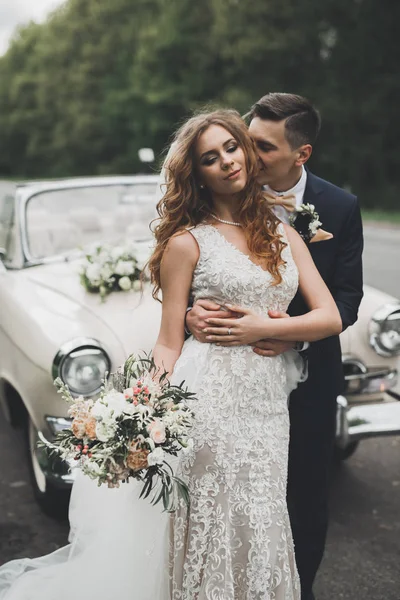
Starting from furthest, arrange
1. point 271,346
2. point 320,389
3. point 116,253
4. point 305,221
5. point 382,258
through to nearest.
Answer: point 382,258, point 116,253, point 320,389, point 305,221, point 271,346

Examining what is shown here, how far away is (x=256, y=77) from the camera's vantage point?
2906cm

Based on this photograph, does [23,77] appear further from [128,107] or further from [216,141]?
[216,141]

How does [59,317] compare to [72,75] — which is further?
[72,75]

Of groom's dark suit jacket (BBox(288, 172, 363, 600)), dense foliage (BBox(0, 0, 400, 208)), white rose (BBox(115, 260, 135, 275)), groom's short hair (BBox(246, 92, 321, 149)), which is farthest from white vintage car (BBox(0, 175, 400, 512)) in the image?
dense foliage (BBox(0, 0, 400, 208))

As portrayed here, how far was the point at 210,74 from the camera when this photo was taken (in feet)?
106

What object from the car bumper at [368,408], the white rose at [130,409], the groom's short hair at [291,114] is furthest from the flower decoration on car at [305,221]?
the car bumper at [368,408]

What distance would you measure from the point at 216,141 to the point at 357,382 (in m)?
1.99

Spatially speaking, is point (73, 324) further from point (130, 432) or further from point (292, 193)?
point (130, 432)

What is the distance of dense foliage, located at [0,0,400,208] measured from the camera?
88.0 feet

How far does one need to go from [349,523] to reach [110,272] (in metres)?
1.75

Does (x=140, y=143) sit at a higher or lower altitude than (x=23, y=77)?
lower

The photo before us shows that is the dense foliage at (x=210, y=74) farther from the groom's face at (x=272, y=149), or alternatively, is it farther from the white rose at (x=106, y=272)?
the groom's face at (x=272, y=149)

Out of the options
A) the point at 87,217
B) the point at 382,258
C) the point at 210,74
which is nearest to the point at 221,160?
the point at 87,217

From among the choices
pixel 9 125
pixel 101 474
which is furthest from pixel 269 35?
pixel 9 125
